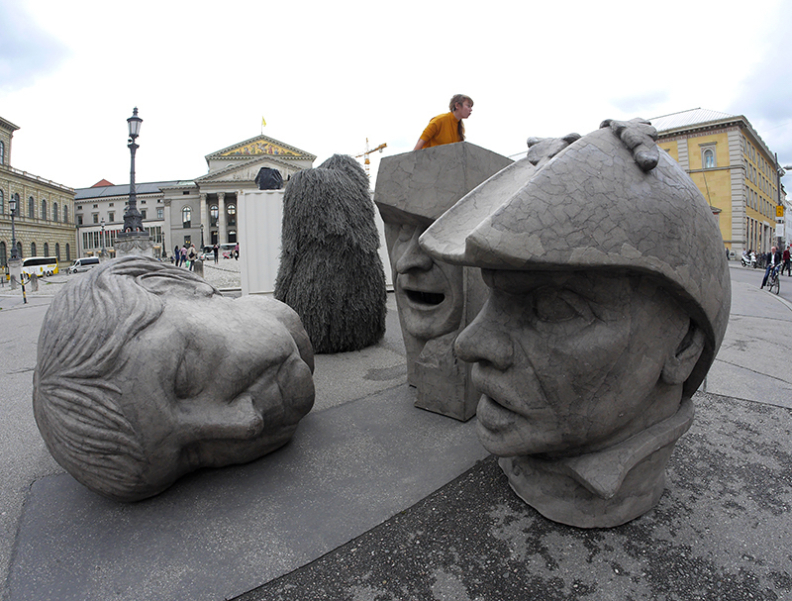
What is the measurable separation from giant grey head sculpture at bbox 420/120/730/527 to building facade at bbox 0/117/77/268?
146 feet

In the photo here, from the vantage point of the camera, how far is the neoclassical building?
188 ft

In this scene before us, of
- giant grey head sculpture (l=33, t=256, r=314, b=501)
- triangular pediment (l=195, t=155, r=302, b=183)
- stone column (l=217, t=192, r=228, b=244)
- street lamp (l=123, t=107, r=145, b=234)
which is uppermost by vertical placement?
triangular pediment (l=195, t=155, r=302, b=183)

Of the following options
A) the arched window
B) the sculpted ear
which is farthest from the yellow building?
the sculpted ear

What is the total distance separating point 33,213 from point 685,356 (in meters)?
54.5

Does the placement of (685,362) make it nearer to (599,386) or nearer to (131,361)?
(599,386)

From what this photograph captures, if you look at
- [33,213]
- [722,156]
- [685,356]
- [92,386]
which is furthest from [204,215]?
[685,356]

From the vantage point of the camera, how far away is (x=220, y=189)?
57.4 m

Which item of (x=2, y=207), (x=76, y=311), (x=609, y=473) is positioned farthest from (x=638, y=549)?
(x=2, y=207)

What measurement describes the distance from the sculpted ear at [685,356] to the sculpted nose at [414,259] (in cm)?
162

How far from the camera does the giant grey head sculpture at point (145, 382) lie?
5.95 feet

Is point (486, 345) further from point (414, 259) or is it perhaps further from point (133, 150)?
point (133, 150)

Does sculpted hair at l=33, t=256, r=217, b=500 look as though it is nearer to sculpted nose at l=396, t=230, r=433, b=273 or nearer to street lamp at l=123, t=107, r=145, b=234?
sculpted nose at l=396, t=230, r=433, b=273

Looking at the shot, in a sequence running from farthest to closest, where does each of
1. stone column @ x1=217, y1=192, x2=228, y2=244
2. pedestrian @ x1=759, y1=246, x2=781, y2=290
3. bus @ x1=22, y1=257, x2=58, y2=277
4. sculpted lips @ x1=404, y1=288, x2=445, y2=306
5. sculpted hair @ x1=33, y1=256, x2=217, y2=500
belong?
stone column @ x1=217, y1=192, x2=228, y2=244, bus @ x1=22, y1=257, x2=58, y2=277, pedestrian @ x1=759, y1=246, x2=781, y2=290, sculpted lips @ x1=404, y1=288, x2=445, y2=306, sculpted hair @ x1=33, y1=256, x2=217, y2=500

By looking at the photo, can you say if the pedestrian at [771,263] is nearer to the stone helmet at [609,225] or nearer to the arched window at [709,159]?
the stone helmet at [609,225]
